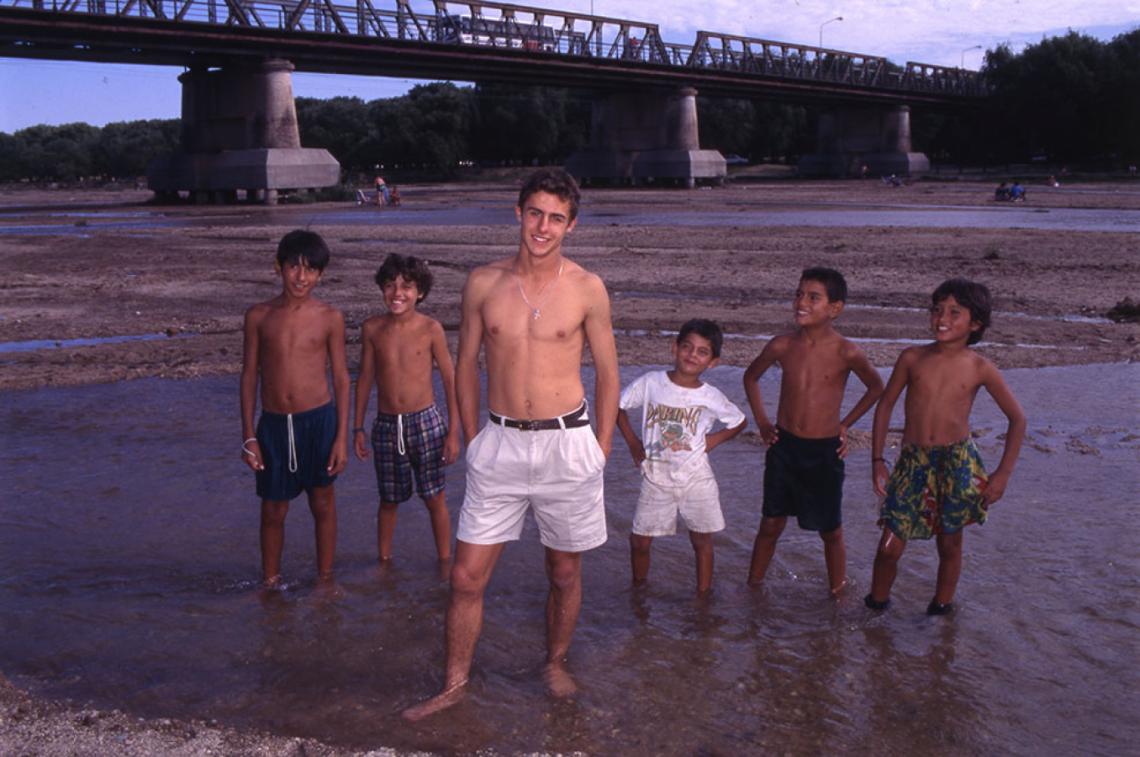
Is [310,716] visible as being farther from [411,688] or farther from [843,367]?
[843,367]

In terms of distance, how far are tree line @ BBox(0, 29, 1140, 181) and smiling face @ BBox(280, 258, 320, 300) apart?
6857 cm

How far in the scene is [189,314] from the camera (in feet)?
41.1

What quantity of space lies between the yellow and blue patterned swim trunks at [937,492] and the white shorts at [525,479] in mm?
1480

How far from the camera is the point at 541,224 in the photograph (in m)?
3.80

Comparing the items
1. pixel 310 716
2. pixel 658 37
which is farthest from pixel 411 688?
pixel 658 37

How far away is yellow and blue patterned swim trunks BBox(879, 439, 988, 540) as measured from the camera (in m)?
4.42

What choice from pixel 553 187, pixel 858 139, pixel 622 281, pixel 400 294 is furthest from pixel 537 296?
pixel 858 139

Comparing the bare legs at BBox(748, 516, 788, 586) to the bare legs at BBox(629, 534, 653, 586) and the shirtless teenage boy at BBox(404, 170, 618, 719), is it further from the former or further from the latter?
the shirtless teenage boy at BBox(404, 170, 618, 719)

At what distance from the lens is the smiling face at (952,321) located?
4.45 meters

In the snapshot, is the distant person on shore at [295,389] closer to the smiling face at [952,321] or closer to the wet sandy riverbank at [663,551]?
the wet sandy riverbank at [663,551]

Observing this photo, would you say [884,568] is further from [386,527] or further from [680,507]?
[386,527]

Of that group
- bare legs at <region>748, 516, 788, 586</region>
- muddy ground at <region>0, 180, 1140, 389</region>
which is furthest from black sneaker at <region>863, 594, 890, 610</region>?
muddy ground at <region>0, 180, 1140, 389</region>

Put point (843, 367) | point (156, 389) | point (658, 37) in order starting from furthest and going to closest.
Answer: point (658, 37) → point (156, 389) → point (843, 367)

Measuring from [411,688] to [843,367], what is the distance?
2293mm
